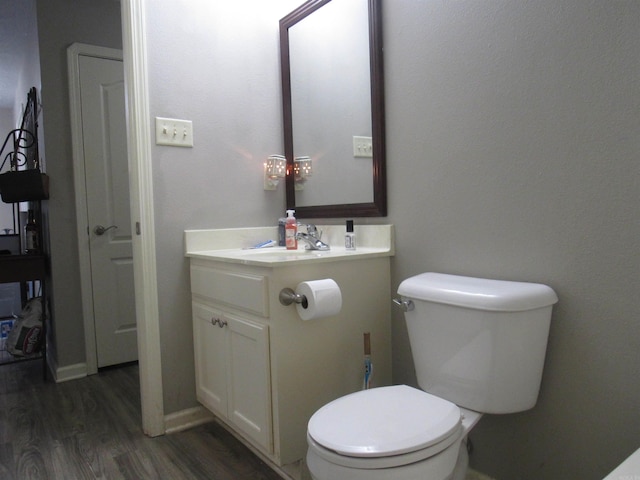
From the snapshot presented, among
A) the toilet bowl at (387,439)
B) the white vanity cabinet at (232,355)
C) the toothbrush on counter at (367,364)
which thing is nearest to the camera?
the toilet bowl at (387,439)

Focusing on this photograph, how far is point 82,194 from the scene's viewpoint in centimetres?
252

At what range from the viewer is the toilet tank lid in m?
1.07

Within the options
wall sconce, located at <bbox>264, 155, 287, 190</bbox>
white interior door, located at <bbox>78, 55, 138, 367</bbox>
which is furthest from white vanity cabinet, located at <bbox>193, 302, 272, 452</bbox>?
white interior door, located at <bbox>78, 55, 138, 367</bbox>

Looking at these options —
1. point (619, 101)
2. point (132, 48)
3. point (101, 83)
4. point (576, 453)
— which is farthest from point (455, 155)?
point (101, 83)

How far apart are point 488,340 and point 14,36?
3923 millimetres

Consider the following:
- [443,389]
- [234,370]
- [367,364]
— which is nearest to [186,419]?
[234,370]

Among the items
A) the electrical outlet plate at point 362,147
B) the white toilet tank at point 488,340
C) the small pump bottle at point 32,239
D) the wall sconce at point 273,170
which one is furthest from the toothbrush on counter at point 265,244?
the small pump bottle at point 32,239

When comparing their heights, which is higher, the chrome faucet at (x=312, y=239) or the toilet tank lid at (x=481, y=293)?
the chrome faucet at (x=312, y=239)

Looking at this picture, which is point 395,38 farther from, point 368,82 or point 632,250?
point 632,250

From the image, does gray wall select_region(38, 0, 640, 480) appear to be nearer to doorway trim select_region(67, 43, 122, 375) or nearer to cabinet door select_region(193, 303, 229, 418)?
cabinet door select_region(193, 303, 229, 418)

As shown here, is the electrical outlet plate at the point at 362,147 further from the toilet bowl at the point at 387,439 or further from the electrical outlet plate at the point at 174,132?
the toilet bowl at the point at 387,439

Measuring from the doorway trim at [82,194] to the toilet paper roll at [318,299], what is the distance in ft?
5.83

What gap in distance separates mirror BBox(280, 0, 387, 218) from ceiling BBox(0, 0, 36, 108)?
1.73 metres

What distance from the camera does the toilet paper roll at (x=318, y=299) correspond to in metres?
1.28
